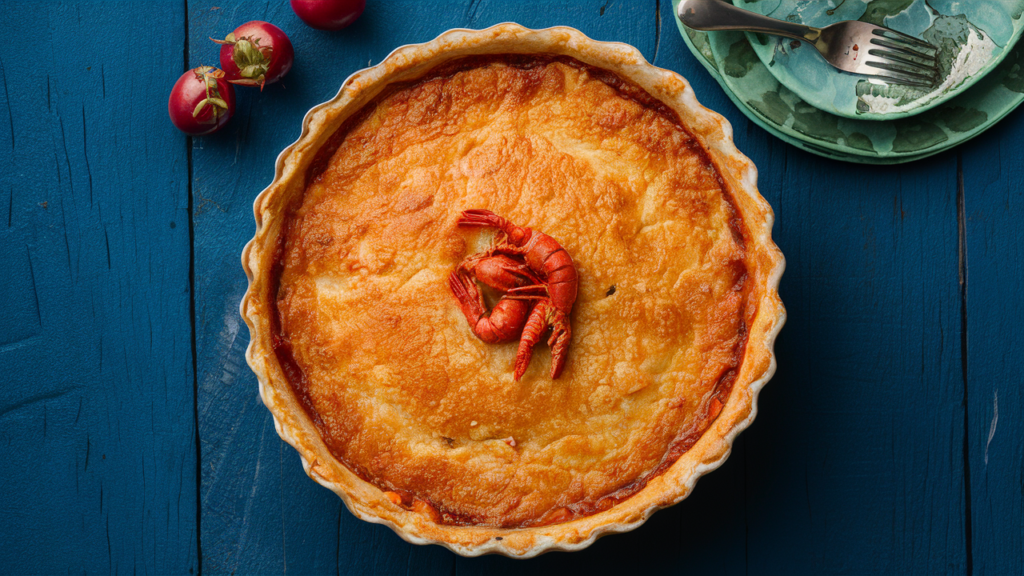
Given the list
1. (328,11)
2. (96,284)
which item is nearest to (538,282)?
(328,11)

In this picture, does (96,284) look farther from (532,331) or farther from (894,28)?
(894,28)

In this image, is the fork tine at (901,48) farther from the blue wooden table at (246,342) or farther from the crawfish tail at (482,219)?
the crawfish tail at (482,219)

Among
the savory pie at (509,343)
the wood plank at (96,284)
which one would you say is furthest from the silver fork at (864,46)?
the wood plank at (96,284)

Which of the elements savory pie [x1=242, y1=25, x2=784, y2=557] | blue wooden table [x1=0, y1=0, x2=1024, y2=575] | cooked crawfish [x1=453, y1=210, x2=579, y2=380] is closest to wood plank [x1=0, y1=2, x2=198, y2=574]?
blue wooden table [x1=0, y1=0, x2=1024, y2=575]

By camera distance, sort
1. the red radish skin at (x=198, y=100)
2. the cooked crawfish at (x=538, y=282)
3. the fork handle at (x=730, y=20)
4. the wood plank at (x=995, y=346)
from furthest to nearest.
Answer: the wood plank at (x=995, y=346) → the red radish skin at (x=198, y=100) → the fork handle at (x=730, y=20) → the cooked crawfish at (x=538, y=282)

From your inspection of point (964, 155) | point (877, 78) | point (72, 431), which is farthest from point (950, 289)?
point (72, 431)

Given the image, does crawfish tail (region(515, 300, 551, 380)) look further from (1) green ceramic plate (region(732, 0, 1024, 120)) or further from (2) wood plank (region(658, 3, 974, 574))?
(1) green ceramic plate (region(732, 0, 1024, 120))
